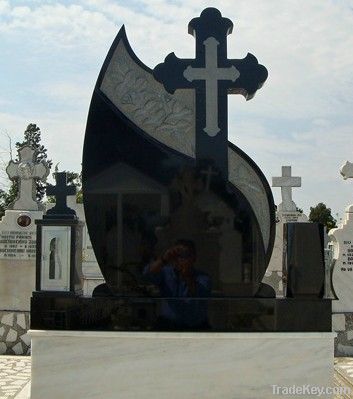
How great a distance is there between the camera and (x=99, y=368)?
14.2 ft

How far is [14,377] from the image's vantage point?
22.2 ft

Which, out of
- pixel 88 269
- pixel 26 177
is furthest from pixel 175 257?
pixel 88 269

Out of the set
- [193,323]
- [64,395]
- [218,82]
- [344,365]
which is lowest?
[344,365]

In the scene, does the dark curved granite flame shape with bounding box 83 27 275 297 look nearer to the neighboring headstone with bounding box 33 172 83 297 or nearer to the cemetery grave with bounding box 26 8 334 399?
the cemetery grave with bounding box 26 8 334 399

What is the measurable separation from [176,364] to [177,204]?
1243 mm

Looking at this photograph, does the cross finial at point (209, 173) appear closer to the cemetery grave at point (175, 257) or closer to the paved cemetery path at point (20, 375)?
the cemetery grave at point (175, 257)

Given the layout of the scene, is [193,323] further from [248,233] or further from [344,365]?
[344,365]

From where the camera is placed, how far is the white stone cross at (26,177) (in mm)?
9531

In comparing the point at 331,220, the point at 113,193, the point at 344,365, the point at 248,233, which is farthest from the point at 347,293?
the point at 331,220

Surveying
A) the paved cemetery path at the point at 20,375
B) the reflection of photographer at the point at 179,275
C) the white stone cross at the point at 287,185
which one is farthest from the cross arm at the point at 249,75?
the white stone cross at the point at 287,185

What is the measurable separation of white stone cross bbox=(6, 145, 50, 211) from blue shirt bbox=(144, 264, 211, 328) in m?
5.42

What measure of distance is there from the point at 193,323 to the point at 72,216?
50.6 inches

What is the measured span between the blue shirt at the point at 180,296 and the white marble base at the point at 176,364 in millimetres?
126

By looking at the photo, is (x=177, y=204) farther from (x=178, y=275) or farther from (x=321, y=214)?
(x=321, y=214)
